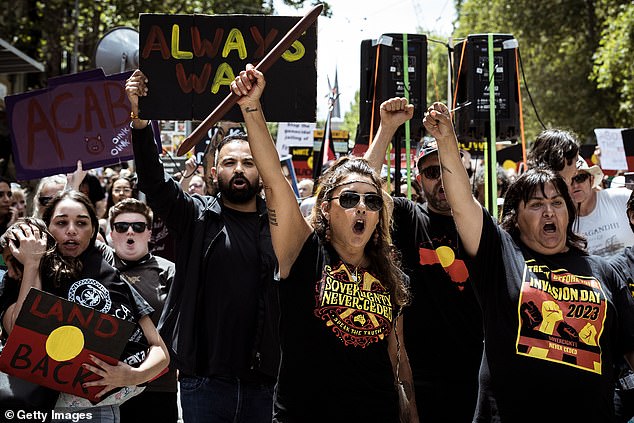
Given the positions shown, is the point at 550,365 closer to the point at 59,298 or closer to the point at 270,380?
the point at 270,380

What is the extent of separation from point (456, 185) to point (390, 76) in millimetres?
2423

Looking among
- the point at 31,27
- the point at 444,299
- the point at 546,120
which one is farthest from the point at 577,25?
the point at 444,299

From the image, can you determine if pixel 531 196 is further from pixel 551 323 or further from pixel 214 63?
pixel 214 63

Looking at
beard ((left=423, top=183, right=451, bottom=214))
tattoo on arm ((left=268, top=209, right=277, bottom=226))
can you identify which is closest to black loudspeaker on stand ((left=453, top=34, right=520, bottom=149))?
beard ((left=423, top=183, right=451, bottom=214))

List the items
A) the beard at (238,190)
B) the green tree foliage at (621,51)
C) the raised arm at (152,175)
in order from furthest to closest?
the green tree foliage at (621,51) < the beard at (238,190) < the raised arm at (152,175)

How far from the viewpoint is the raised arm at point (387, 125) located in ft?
14.8

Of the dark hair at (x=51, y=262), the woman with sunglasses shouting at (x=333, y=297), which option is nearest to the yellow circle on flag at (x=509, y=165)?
the woman with sunglasses shouting at (x=333, y=297)

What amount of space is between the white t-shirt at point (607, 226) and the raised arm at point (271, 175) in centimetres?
259

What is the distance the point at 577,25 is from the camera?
83.7 ft

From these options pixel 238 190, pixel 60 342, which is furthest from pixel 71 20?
pixel 60 342

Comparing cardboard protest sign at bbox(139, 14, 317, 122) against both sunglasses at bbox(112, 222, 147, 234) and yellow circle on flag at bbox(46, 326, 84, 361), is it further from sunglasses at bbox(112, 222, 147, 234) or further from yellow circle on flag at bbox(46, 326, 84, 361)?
sunglasses at bbox(112, 222, 147, 234)

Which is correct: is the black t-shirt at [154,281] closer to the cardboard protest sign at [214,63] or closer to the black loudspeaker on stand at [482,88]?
the cardboard protest sign at [214,63]

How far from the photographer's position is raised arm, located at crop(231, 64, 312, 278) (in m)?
3.35

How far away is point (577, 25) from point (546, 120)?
3335 mm
